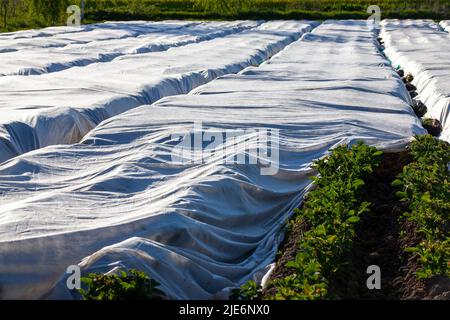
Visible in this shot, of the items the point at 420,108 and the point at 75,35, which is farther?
the point at 75,35

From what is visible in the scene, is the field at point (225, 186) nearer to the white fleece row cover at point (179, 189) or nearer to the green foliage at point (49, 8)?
A: the white fleece row cover at point (179, 189)

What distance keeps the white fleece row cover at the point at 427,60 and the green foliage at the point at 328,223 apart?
2.41 m

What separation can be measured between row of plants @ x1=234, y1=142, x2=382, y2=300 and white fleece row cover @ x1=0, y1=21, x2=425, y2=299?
1.18 ft

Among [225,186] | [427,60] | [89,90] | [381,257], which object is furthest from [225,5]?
[381,257]

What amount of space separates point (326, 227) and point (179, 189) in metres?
1.23

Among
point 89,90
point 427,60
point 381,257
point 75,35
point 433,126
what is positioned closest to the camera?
point 381,257

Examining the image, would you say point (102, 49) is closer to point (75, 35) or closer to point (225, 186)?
point (75, 35)

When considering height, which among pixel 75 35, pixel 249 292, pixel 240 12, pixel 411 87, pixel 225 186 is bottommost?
pixel 240 12

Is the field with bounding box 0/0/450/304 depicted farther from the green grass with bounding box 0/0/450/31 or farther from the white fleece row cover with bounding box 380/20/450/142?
the green grass with bounding box 0/0/450/31

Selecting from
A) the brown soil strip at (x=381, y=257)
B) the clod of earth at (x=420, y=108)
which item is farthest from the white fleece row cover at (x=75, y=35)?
the brown soil strip at (x=381, y=257)

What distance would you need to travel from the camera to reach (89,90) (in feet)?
31.4

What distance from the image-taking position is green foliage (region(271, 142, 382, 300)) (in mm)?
4012

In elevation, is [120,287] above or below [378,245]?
above
